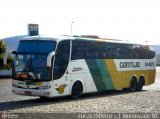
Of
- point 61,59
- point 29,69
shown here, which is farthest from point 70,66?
point 29,69

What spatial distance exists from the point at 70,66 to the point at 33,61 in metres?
2.09

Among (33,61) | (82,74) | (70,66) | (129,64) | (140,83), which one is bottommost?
(140,83)

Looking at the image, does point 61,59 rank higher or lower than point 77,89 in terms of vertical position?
higher

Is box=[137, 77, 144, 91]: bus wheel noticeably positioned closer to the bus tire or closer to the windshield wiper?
the bus tire

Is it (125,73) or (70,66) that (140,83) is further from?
(70,66)

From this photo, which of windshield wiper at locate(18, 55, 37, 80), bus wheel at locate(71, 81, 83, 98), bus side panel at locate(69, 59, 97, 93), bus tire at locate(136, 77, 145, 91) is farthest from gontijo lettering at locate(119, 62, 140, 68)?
windshield wiper at locate(18, 55, 37, 80)

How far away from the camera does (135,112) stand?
629 inches

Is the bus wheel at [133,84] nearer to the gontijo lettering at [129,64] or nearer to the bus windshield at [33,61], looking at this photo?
the gontijo lettering at [129,64]

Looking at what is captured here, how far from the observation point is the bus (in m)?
20.2

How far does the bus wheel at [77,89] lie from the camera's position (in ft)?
72.9

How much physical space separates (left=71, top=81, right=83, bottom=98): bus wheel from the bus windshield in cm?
239

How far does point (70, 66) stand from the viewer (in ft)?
71.1

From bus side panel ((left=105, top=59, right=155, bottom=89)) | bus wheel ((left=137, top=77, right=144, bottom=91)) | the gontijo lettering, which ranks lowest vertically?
bus wheel ((left=137, top=77, right=144, bottom=91))

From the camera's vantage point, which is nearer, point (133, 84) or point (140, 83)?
point (133, 84)
